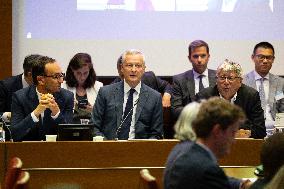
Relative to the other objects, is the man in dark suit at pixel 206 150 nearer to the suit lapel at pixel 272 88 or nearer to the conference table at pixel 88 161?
the conference table at pixel 88 161

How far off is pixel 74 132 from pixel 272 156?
2.39m

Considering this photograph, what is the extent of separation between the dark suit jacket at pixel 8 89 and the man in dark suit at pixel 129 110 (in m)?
1.27

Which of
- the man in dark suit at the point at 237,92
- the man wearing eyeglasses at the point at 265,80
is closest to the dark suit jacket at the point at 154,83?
the man wearing eyeglasses at the point at 265,80

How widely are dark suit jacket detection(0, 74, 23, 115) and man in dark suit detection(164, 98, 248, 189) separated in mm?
3983

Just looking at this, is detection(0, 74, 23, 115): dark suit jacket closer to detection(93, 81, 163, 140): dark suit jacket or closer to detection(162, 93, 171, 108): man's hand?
detection(93, 81, 163, 140): dark suit jacket

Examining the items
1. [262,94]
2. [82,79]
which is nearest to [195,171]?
[82,79]

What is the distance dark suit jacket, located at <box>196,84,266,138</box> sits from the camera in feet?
20.1

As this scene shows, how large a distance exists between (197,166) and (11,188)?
3.61ft

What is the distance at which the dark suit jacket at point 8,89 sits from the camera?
6992 mm

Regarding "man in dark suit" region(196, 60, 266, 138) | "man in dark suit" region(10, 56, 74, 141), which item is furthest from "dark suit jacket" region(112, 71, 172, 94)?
"man in dark suit" region(10, 56, 74, 141)

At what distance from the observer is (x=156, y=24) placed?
26.9ft

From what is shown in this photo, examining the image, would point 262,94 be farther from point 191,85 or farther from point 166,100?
point 166,100

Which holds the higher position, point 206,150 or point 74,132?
point 206,150

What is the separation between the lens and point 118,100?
607 centimetres
